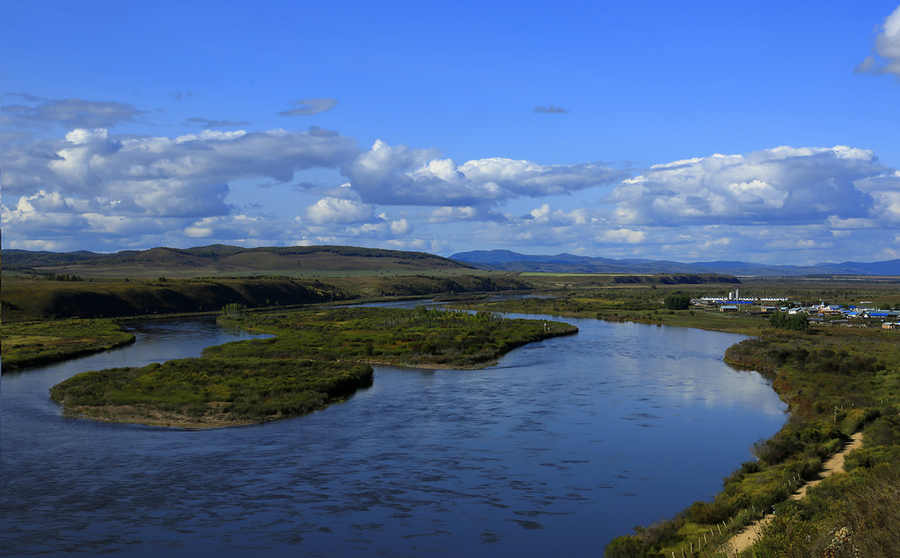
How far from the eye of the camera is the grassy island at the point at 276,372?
41219 mm

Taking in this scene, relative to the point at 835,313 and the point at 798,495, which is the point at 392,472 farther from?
the point at 835,313

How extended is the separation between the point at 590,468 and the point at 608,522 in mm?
5930

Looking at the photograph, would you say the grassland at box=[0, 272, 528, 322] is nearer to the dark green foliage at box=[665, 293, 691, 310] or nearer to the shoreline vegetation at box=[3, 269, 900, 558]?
the shoreline vegetation at box=[3, 269, 900, 558]

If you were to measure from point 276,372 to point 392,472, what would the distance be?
80.3 feet

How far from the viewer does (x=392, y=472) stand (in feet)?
99.2

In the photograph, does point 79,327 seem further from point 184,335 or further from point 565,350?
point 565,350

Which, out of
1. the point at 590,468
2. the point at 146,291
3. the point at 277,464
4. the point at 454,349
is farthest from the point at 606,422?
the point at 146,291

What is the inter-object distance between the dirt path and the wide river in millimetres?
4118

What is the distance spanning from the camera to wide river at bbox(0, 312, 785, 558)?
23.7 metres

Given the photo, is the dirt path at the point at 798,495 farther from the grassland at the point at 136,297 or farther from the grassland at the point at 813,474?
the grassland at the point at 136,297

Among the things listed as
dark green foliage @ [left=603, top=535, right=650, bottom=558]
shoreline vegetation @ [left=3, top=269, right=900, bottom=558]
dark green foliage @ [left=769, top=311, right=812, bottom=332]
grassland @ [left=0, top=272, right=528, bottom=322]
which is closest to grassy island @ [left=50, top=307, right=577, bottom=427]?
shoreline vegetation @ [left=3, top=269, right=900, bottom=558]

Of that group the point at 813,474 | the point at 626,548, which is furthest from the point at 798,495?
the point at 626,548

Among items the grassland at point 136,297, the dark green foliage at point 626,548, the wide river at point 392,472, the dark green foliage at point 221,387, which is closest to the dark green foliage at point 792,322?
the wide river at point 392,472

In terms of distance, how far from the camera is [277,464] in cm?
3114
